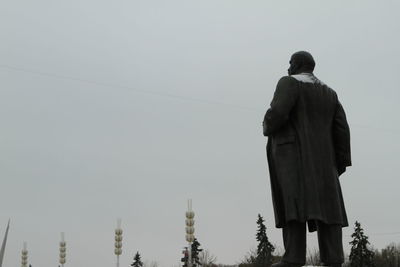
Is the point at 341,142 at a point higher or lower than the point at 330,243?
higher

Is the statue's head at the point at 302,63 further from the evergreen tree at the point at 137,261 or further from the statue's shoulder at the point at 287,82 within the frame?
the evergreen tree at the point at 137,261

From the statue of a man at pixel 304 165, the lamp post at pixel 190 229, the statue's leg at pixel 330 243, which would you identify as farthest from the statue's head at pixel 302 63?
the lamp post at pixel 190 229

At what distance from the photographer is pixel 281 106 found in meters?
6.17

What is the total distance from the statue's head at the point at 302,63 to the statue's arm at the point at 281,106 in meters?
0.48

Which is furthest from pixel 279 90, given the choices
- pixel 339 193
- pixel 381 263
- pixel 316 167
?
pixel 381 263

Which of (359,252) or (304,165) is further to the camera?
(359,252)

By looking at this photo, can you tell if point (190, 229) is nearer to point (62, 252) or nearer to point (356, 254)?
point (62, 252)

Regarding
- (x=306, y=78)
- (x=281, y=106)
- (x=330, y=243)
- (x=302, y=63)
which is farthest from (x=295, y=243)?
(x=302, y=63)

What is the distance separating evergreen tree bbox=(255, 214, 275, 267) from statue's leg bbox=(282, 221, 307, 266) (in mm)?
61818

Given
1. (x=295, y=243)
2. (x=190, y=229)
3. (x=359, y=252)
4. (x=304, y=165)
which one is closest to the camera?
(x=295, y=243)

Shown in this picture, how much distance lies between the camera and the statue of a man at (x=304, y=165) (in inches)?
237

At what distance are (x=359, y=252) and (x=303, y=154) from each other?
A: 60.2 m

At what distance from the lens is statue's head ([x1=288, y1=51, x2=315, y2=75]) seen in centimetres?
675

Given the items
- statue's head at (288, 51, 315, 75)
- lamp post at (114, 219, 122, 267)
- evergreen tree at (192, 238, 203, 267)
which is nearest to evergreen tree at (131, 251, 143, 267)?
evergreen tree at (192, 238, 203, 267)
